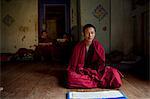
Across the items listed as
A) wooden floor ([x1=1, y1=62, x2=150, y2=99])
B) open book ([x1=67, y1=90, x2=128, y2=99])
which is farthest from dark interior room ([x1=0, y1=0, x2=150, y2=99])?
open book ([x1=67, y1=90, x2=128, y2=99])

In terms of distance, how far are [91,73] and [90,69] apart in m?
0.11

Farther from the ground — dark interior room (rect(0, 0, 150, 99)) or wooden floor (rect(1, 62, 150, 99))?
dark interior room (rect(0, 0, 150, 99))

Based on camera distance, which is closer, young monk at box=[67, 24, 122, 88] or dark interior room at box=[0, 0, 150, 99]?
young monk at box=[67, 24, 122, 88]

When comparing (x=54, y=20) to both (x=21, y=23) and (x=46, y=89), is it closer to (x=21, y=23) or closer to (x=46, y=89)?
(x=21, y=23)

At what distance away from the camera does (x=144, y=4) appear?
14.5 ft

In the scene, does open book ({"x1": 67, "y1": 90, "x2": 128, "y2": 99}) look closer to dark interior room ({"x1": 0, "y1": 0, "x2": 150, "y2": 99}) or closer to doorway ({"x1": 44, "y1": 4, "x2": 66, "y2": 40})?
dark interior room ({"x1": 0, "y1": 0, "x2": 150, "y2": 99})

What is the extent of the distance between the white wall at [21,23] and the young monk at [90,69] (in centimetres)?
447

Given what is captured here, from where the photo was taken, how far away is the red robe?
2.61 meters

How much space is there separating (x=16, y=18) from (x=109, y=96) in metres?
5.72

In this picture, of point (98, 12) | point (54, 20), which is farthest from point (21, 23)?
point (98, 12)

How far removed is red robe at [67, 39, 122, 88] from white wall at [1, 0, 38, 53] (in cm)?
448

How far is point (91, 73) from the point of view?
9.01 feet

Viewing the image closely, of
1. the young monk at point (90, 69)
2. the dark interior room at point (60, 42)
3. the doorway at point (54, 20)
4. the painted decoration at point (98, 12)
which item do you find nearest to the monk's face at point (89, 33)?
the young monk at point (90, 69)

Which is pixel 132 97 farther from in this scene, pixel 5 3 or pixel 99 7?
pixel 5 3
